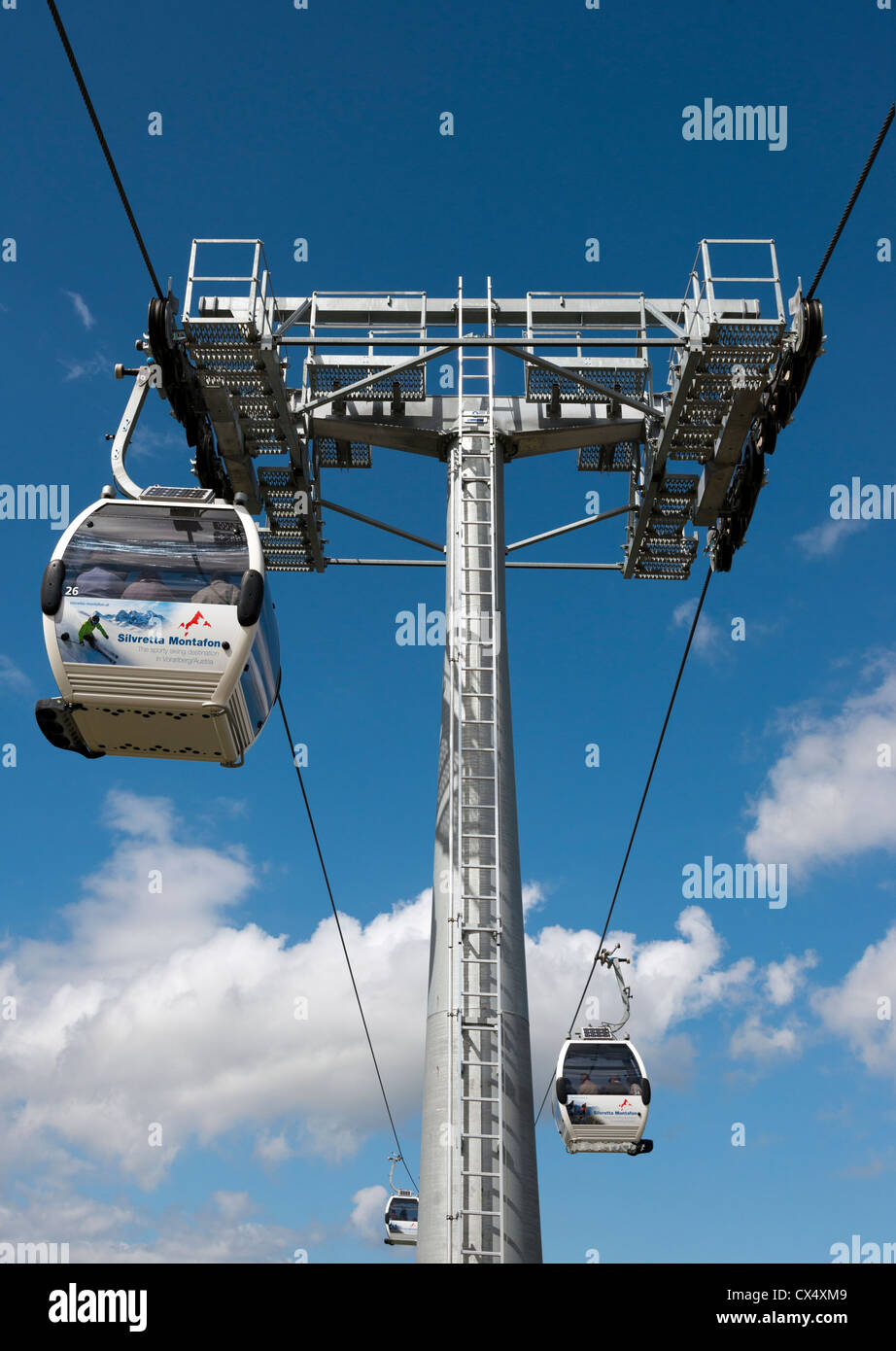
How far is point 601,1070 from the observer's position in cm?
1794

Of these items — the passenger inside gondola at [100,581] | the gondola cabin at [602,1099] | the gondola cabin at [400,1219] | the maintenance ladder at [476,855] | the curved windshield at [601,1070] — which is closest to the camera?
the passenger inside gondola at [100,581]

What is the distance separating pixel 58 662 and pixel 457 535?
7387mm

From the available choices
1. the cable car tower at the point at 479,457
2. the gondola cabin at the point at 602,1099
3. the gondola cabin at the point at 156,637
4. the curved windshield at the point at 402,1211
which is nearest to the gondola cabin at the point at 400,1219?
the curved windshield at the point at 402,1211

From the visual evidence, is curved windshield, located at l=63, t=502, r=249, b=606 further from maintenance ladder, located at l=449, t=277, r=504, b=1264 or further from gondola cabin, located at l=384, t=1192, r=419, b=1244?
gondola cabin, located at l=384, t=1192, r=419, b=1244

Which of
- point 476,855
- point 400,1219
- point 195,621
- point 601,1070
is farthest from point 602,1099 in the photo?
point 400,1219

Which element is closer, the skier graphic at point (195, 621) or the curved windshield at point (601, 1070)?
the skier graphic at point (195, 621)

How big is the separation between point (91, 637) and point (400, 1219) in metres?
26.4

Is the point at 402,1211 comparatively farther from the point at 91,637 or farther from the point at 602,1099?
the point at 91,637

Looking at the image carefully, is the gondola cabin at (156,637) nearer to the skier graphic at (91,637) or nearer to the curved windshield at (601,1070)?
the skier graphic at (91,637)

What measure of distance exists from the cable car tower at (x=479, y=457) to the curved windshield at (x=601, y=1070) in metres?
5.10

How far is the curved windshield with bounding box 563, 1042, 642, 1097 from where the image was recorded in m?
17.7

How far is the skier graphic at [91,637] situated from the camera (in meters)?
8.95

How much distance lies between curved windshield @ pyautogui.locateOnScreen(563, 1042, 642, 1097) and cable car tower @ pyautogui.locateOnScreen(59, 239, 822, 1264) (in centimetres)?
510

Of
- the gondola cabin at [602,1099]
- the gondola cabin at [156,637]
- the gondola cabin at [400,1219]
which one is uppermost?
the gondola cabin at [156,637]
